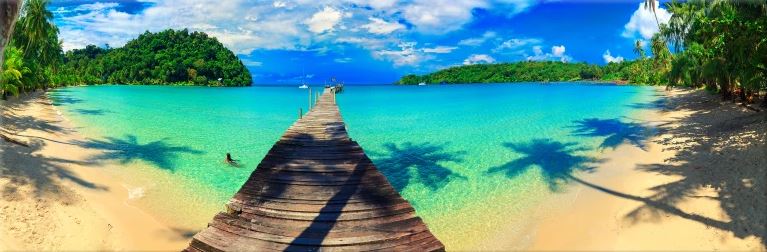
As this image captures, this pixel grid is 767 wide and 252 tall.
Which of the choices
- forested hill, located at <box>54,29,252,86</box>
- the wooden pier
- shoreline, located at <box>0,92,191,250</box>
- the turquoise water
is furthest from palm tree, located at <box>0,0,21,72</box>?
forested hill, located at <box>54,29,252,86</box>

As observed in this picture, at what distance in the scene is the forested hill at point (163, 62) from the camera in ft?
351

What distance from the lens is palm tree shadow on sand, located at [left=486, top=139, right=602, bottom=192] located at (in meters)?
12.8

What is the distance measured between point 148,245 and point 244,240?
313 cm

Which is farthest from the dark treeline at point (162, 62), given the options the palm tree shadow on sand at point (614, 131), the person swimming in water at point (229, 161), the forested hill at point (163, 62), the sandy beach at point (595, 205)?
the palm tree shadow on sand at point (614, 131)

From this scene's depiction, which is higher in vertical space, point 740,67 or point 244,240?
point 740,67

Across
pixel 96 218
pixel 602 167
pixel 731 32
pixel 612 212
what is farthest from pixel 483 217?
→ pixel 731 32

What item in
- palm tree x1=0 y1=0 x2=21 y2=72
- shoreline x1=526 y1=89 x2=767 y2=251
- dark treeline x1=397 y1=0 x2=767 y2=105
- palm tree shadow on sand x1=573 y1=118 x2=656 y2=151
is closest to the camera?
palm tree x1=0 y1=0 x2=21 y2=72

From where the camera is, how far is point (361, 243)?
18.5ft

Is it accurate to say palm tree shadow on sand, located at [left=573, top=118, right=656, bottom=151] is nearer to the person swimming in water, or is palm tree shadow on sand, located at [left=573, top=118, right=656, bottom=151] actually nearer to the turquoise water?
the turquoise water

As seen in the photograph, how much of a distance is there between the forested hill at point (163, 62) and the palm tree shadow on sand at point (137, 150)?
9380 cm

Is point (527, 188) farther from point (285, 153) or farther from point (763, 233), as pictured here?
point (285, 153)

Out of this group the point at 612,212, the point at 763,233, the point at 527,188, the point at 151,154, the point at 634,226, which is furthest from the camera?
the point at 151,154

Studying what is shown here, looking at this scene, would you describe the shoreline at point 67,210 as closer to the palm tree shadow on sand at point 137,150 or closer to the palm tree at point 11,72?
the palm tree shadow on sand at point 137,150

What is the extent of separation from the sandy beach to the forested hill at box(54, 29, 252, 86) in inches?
4020
